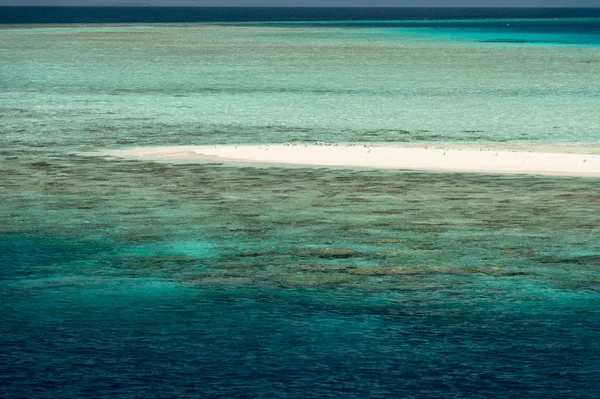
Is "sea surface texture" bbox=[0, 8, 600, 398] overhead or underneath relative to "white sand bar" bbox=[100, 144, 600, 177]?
overhead

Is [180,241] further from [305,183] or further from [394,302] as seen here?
[305,183]

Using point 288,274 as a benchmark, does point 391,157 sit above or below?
below

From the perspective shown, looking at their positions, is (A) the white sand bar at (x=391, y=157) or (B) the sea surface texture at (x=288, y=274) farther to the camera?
(A) the white sand bar at (x=391, y=157)

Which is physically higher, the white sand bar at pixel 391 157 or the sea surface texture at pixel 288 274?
the sea surface texture at pixel 288 274

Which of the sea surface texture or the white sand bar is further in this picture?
the white sand bar

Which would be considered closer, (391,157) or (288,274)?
(288,274)

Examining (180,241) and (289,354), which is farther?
(180,241)

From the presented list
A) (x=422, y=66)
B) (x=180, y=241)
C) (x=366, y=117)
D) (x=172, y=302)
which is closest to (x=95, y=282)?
(x=172, y=302)

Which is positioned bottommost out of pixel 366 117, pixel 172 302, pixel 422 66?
pixel 422 66
